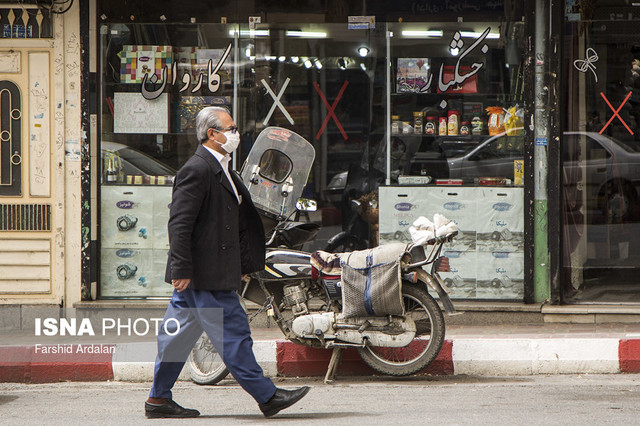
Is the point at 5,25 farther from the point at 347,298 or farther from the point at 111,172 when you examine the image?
the point at 347,298

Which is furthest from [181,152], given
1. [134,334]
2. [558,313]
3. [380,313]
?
[558,313]

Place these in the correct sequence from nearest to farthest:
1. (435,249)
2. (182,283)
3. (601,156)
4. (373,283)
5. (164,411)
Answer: (182,283) < (164,411) < (373,283) < (435,249) < (601,156)

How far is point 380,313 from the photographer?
22.1ft

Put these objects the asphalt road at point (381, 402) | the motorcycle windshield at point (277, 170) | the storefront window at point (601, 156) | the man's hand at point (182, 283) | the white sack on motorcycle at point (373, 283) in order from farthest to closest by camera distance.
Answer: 1. the storefront window at point (601, 156)
2. the motorcycle windshield at point (277, 170)
3. the white sack on motorcycle at point (373, 283)
4. the asphalt road at point (381, 402)
5. the man's hand at point (182, 283)

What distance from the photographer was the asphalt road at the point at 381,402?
566 cm

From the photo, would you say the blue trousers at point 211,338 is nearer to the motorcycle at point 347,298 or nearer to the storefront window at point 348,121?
the motorcycle at point 347,298

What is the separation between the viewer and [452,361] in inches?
280

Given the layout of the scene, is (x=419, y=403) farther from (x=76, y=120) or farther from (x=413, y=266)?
(x=76, y=120)

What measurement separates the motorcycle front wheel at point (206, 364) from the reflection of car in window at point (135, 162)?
2591 mm

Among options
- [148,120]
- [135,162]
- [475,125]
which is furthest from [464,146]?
[135,162]

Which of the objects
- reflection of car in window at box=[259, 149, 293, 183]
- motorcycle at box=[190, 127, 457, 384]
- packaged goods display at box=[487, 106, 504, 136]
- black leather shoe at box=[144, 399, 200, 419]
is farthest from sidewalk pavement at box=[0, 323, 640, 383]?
packaged goods display at box=[487, 106, 504, 136]

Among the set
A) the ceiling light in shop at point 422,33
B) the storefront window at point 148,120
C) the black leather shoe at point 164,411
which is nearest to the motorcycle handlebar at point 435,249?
the black leather shoe at point 164,411

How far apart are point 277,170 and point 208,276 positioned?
1.82 meters

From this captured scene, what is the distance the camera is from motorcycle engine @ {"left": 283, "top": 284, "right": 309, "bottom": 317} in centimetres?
688
